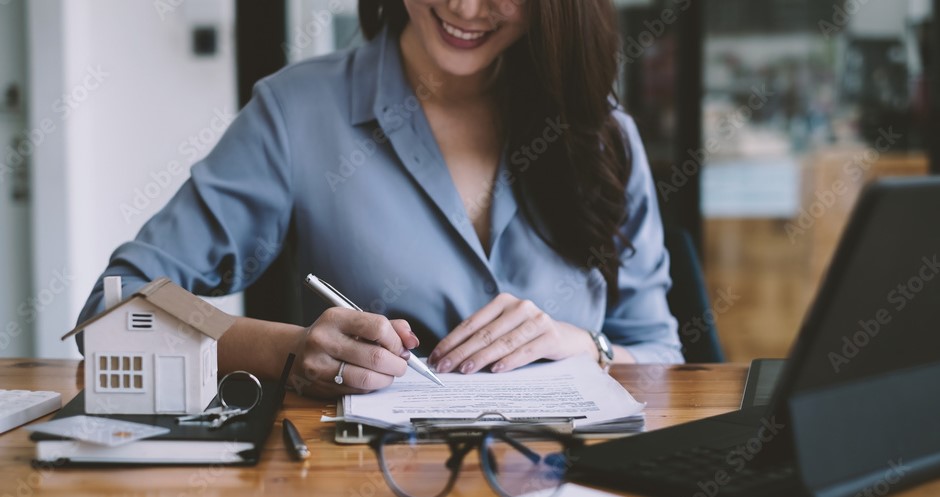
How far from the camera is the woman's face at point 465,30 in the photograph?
1386mm

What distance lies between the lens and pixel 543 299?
59.2 inches

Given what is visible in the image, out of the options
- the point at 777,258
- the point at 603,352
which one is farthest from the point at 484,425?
the point at 777,258

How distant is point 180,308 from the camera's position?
2.96 feet

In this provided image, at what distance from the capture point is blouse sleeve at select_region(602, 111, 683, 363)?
1601mm

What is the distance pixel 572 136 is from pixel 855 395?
0.87 metres

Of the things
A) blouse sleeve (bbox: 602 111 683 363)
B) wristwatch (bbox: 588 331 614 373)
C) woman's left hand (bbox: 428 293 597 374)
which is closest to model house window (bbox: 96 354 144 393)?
woman's left hand (bbox: 428 293 597 374)

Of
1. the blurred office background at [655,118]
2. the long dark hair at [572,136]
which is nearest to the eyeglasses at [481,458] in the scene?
the long dark hair at [572,136]

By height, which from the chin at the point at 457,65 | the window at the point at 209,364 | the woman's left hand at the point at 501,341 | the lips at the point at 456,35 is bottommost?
the woman's left hand at the point at 501,341

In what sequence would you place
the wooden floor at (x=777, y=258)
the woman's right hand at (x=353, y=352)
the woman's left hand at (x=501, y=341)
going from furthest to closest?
the wooden floor at (x=777, y=258) < the woman's left hand at (x=501, y=341) < the woman's right hand at (x=353, y=352)

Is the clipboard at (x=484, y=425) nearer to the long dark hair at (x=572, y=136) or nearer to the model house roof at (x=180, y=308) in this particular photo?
the model house roof at (x=180, y=308)

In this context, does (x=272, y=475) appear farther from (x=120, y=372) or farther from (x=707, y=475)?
(x=707, y=475)

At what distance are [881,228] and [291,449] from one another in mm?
541

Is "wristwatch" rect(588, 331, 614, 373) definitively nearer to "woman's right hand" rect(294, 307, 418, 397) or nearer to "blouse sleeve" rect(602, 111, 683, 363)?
"blouse sleeve" rect(602, 111, 683, 363)

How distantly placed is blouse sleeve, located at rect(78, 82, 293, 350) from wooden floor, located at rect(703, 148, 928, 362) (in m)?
2.78
